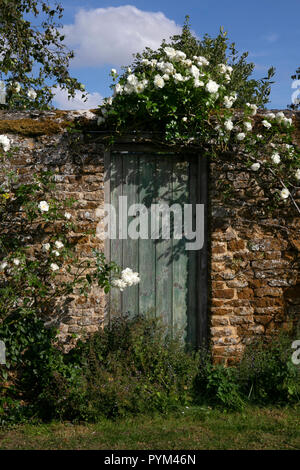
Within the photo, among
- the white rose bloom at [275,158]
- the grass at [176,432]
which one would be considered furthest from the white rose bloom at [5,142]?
the white rose bloom at [275,158]

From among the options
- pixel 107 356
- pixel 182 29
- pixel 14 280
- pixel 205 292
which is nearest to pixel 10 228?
pixel 14 280

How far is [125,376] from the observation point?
14.1 feet

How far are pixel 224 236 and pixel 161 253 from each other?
714 millimetres

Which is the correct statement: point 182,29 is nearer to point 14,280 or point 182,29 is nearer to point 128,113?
point 128,113

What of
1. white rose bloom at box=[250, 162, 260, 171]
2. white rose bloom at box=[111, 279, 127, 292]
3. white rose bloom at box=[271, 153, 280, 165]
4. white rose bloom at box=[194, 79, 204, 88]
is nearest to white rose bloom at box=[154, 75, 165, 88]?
white rose bloom at box=[194, 79, 204, 88]

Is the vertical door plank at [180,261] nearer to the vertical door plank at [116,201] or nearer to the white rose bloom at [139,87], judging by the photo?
the vertical door plank at [116,201]

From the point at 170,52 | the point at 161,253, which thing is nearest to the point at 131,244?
the point at 161,253

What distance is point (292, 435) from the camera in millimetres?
3859

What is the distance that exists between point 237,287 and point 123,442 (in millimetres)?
2075

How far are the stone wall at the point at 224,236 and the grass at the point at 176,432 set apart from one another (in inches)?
32.5

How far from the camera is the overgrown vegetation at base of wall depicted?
416cm

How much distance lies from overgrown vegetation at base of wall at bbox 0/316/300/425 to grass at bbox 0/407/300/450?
14 cm

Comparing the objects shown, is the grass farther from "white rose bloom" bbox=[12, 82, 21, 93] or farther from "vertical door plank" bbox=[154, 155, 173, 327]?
"white rose bloom" bbox=[12, 82, 21, 93]

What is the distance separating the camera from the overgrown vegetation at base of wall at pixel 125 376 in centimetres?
416
